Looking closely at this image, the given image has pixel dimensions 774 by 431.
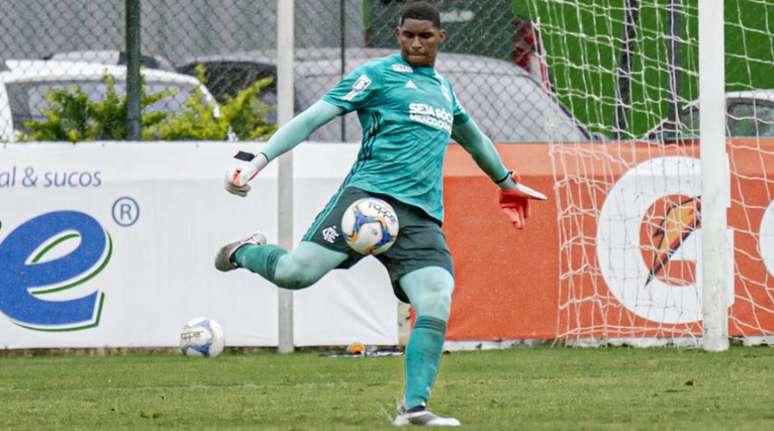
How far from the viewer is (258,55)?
13305mm

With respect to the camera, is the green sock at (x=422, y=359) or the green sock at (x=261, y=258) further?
the green sock at (x=261, y=258)

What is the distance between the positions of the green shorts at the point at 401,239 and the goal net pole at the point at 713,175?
388 centimetres

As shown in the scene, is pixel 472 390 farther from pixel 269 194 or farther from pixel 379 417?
pixel 269 194

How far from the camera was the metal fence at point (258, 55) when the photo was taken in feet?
40.0

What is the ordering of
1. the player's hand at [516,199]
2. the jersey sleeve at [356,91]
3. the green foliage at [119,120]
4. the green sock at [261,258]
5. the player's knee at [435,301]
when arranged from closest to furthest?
the player's knee at [435,301]
the jersey sleeve at [356,91]
the green sock at [261,258]
the player's hand at [516,199]
the green foliage at [119,120]

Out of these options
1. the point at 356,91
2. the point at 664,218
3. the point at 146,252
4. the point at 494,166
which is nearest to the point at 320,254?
the point at 356,91

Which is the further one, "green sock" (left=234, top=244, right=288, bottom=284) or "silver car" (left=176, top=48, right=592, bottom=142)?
"silver car" (left=176, top=48, right=592, bottom=142)

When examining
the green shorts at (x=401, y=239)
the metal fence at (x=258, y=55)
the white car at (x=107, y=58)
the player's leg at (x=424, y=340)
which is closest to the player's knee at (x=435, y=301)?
the player's leg at (x=424, y=340)

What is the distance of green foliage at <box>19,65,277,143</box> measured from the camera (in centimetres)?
1188

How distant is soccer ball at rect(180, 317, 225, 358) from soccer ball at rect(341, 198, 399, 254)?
3.89 m

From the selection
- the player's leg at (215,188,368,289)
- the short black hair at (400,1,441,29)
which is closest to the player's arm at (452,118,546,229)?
the short black hair at (400,1,441,29)

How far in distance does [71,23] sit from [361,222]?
6809mm

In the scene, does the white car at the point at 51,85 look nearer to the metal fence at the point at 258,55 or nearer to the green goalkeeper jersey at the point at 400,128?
the metal fence at the point at 258,55

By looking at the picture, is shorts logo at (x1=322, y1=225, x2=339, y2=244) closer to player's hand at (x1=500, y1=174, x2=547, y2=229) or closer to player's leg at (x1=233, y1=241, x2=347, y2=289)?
player's leg at (x1=233, y1=241, x2=347, y2=289)
